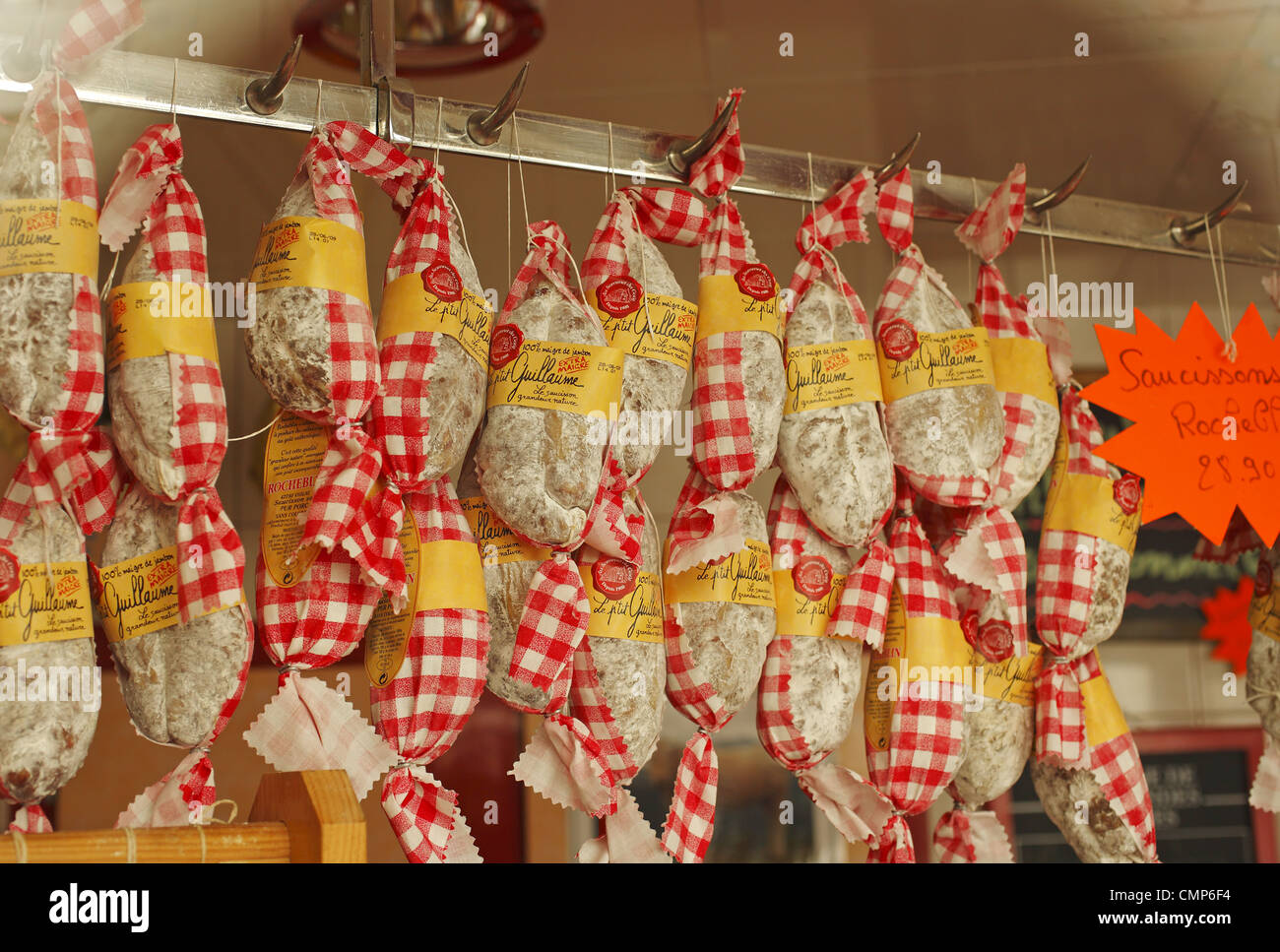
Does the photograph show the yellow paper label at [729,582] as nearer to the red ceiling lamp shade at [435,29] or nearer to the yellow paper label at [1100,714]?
the yellow paper label at [1100,714]

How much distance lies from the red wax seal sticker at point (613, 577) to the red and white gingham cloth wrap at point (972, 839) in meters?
0.51

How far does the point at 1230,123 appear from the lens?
258 cm

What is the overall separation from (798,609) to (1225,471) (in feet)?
2.03

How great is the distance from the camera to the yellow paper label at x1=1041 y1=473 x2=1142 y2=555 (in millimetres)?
1435

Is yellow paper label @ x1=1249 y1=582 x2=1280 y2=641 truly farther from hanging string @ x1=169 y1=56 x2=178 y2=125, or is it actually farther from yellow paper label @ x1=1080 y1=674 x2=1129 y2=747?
hanging string @ x1=169 y1=56 x2=178 y2=125

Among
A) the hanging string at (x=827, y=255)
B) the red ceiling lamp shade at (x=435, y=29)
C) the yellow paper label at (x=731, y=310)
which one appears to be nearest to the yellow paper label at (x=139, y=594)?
the yellow paper label at (x=731, y=310)

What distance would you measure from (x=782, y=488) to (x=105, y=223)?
74cm

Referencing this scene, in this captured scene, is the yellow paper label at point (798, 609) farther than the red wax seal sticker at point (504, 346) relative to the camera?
Yes

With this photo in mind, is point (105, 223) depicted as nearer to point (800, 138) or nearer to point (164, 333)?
point (164, 333)

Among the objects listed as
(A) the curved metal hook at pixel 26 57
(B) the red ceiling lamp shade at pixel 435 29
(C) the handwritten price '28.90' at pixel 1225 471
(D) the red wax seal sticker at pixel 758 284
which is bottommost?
(C) the handwritten price '28.90' at pixel 1225 471

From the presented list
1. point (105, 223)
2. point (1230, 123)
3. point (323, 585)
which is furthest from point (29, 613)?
point (1230, 123)

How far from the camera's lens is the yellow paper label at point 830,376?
1302 millimetres

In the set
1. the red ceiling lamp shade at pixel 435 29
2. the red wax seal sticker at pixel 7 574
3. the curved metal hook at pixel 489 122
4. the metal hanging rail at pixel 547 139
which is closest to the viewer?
the red wax seal sticker at pixel 7 574

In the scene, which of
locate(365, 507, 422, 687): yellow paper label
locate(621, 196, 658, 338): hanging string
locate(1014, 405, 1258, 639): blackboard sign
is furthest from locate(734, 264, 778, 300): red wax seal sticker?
locate(1014, 405, 1258, 639): blackboard sign
